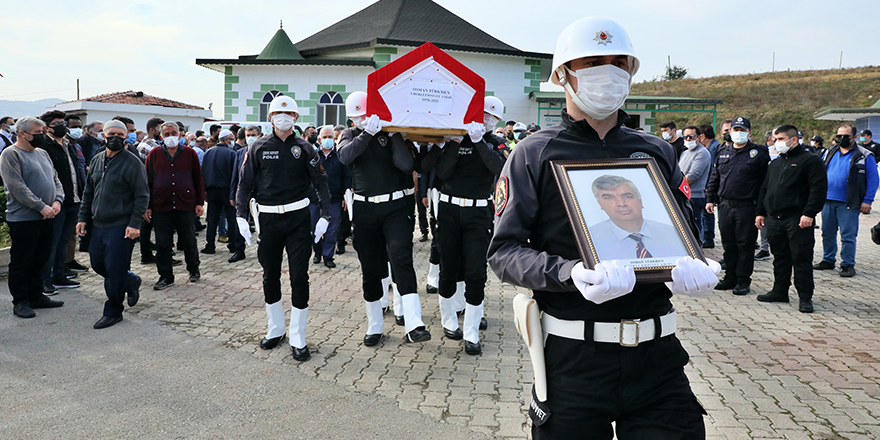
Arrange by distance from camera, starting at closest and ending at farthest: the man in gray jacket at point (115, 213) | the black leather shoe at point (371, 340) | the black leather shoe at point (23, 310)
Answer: the black leather shoe at point (371, 340) < the man in gray jacket at point (115, 213) < the black leather shoe at point (23, 310)

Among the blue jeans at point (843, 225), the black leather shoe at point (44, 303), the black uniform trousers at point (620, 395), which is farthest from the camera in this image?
the blue jeans at point (843, 225)

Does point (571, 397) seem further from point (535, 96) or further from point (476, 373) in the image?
point (535, 96)

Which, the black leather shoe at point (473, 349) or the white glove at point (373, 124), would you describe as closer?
the white glove at point (373, 124)

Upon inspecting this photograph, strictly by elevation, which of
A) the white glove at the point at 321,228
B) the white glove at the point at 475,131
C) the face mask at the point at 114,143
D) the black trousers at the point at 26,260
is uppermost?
the white glove at the point at 475,131

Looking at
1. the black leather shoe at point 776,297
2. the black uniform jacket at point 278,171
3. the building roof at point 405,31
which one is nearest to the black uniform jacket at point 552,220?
the black uniform jacket at point 278,171

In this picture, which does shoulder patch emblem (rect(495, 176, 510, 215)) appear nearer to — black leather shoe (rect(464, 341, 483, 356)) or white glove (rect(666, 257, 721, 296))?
white glove (rect(666, 257, 721, 296))

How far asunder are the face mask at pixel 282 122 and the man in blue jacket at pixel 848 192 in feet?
26.8

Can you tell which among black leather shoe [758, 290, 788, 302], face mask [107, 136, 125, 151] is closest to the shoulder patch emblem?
face mask [107, 136, 125, 151]

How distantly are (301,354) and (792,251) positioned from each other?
5875 mm

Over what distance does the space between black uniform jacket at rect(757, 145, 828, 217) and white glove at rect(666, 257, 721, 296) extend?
6.33 metres

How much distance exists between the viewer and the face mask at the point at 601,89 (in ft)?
7.80

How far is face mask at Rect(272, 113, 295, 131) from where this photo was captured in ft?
19.3

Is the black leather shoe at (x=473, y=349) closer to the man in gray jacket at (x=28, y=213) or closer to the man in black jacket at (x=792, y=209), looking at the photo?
the man in black jacket at (x=792, y=209)

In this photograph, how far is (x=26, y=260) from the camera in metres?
6.82
